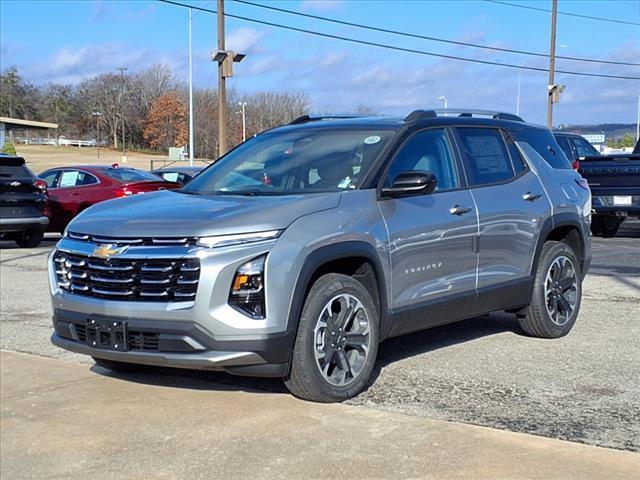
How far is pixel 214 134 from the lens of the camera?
8462cm

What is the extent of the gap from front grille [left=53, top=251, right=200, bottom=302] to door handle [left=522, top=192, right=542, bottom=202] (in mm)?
3164

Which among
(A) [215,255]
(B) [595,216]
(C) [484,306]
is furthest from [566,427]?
(B) [595,216]

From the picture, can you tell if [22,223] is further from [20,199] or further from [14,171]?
[14,171]

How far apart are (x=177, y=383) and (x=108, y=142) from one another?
102906 mm

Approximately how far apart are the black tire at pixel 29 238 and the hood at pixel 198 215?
34.3 ft

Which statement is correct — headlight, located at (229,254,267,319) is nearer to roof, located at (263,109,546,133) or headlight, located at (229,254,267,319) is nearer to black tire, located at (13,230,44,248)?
roof, located at (263,109,546,133)

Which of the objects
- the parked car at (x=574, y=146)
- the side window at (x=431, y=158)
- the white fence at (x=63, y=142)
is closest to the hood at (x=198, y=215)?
the side window at (x=431, y=158)

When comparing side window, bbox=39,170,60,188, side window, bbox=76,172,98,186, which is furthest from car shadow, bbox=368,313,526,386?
side window, bbox=39,170,60,188

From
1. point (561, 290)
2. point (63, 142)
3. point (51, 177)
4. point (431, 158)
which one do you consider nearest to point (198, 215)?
point (431, 158)

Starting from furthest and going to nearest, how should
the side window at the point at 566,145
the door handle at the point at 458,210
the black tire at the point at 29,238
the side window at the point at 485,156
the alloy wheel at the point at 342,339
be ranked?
the side window at the point at 566,145 → the black tire at the point at 29,238 → the side window at the point at 485,156 → the door handle at the point at 458,210 → the alloy wheel at the point at 342,339

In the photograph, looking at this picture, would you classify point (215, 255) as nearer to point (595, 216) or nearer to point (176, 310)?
point (176, 310)

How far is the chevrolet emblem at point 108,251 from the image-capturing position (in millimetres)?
4891

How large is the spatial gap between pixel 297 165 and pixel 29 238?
10943mm

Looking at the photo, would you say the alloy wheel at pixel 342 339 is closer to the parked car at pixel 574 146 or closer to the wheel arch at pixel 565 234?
the wheel arch at pixel 565 234
